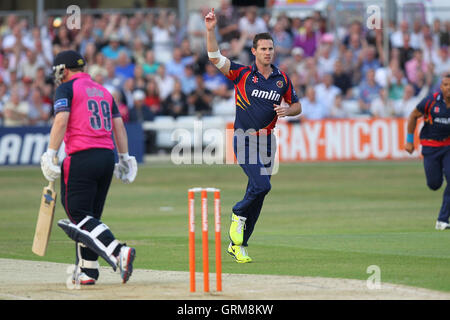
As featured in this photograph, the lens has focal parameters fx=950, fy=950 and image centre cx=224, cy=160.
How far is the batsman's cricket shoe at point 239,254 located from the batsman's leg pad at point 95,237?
231 cm

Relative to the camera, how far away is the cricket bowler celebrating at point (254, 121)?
11.2m

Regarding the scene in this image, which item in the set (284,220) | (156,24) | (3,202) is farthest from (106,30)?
(284,220)

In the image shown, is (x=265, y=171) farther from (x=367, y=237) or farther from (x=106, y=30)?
(x=106, y=30)

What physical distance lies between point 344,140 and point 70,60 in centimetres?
1875

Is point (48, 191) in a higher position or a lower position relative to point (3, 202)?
higher

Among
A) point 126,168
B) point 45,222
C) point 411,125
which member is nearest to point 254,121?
point 126,168

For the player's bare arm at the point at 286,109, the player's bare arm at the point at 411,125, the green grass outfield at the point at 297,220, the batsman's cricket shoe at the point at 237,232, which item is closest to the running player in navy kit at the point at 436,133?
the player's bare arm at the point at 411,125

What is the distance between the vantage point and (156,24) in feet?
97.7

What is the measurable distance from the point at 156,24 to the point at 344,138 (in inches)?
277
